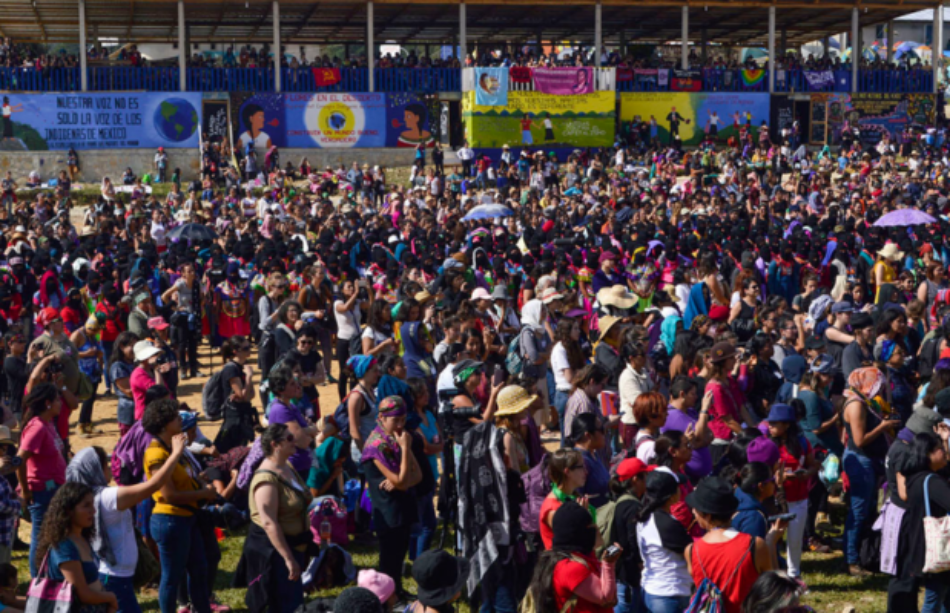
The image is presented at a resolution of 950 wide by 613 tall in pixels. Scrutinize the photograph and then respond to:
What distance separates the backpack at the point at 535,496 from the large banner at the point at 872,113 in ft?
113

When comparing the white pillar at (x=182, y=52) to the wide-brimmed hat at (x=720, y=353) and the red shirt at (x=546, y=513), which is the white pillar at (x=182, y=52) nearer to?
the wide-brimmed hat at (x=720, y=353)

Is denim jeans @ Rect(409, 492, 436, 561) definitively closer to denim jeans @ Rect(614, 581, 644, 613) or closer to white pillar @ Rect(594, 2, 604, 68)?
denim jeans @ Rect(614, 581, 644, 613)

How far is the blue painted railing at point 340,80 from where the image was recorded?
34.4m

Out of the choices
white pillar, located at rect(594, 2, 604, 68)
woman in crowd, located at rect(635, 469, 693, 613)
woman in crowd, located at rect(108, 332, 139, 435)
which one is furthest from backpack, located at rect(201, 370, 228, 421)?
white pillar, located at rect(594, 2, 604, 68)

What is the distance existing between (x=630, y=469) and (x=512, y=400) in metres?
0.77

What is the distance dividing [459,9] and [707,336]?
2975 centimetres

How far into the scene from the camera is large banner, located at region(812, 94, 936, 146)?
37938mm

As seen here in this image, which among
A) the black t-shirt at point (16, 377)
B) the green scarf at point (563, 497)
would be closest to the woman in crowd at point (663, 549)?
the green scarf at point (563, 497)

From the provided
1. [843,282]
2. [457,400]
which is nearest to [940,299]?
[843,282]

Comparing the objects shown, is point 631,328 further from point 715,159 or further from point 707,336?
point 715,159

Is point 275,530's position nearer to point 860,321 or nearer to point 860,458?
point 860,458

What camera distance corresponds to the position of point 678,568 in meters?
5.34

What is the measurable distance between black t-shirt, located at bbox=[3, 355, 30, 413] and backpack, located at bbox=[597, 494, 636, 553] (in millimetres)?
5706

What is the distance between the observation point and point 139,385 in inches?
322
